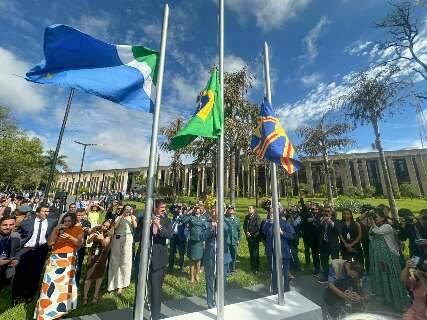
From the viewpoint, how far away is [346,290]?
5312 millimetres

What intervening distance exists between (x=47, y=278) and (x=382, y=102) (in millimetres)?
19128

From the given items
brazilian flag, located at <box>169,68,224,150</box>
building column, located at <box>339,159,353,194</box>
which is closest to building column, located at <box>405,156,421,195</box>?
building column, located at <box>339,159,353,194</box>

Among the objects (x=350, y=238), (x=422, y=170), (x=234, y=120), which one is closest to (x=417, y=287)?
(x=350, y=238)

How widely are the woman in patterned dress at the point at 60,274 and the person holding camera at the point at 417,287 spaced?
590cm

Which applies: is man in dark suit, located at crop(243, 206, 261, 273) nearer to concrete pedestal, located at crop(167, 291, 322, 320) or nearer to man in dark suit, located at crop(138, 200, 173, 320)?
concrete pedestal, located at crop(167, 291, 322, 320)

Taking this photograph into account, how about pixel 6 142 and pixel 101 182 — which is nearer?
pixel 6 142

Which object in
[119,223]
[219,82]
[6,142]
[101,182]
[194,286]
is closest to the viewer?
[219,82]

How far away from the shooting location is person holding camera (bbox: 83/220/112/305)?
19.6 feet

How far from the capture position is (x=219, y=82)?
4.47 metres

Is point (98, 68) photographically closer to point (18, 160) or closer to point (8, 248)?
point (8, 248)

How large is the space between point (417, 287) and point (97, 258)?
634 centimetres

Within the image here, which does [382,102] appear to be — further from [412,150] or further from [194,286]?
[412,150]

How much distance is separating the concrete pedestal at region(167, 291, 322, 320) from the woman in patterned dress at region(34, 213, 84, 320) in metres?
2.62

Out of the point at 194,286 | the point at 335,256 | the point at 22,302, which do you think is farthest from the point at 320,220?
the point at 22,302
